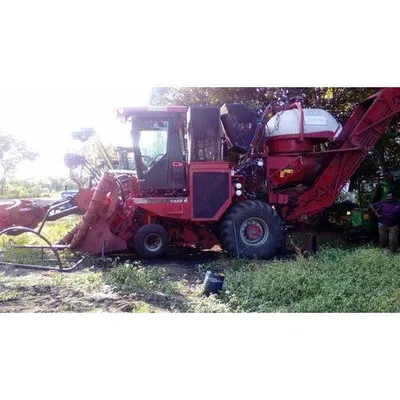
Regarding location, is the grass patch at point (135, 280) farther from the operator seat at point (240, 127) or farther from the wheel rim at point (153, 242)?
the operator seat at point (240, 127)

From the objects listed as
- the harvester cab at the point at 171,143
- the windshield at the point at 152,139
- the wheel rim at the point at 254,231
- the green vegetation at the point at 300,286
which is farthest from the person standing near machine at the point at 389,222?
the windshield at the point at 152,139

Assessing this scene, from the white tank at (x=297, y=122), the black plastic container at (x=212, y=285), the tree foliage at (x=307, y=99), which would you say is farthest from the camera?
the white tank at (x=297, y=122)

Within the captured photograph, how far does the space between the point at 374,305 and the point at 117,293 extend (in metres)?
2.23

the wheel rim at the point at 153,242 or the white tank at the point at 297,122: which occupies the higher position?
the white tank at the point at 297,122

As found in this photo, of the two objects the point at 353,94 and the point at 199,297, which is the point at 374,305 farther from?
the point at 353,94

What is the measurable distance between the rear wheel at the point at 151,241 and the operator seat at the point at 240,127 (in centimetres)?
157

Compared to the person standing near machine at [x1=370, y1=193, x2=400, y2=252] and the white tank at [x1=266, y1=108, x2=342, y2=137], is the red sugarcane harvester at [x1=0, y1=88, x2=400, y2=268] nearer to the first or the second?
the white tank at [x1=266, y1=108, x2=342, y2=137]

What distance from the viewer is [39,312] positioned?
12.1 feet

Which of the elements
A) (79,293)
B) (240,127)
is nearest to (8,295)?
(79,293)

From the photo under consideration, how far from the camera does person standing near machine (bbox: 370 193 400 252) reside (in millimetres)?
6203

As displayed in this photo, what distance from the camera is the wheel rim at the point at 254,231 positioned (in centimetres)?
605

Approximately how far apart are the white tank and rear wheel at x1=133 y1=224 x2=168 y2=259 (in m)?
2.04

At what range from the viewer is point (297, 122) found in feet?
20.1

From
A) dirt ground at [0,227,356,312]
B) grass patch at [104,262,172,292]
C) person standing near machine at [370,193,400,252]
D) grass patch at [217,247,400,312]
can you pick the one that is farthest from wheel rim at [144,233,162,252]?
person standing near machine at [370,193,400,252]
